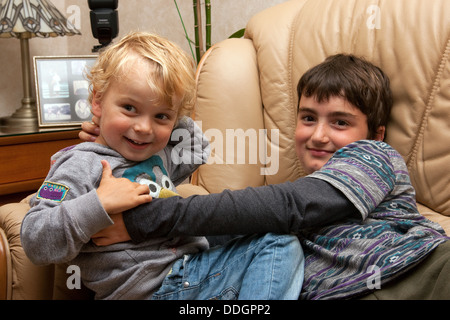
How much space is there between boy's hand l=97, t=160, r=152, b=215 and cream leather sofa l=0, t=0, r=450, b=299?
0.22 m

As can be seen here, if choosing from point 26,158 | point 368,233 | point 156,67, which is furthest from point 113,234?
point 26,158

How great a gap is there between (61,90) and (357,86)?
126cm

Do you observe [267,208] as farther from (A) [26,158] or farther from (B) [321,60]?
(A) [26,158]

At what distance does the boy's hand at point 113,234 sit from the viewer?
855 mm

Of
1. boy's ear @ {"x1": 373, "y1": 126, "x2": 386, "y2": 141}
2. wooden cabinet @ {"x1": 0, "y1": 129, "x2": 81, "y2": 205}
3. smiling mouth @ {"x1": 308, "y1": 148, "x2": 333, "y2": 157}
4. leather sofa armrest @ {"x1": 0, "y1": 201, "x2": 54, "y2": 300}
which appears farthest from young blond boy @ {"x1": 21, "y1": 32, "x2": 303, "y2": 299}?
wooden cabinet @ {"x1": 0, "y1": 129, "x2": 81, "y2": 205}

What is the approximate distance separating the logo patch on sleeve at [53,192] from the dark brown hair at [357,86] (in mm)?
588

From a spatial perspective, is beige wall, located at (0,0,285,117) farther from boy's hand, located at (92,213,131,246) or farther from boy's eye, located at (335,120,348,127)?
boy's hand, located at (92,213,131,246)

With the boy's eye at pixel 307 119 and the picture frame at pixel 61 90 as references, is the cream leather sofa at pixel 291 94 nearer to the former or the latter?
the boy's eye at pixel 307 119

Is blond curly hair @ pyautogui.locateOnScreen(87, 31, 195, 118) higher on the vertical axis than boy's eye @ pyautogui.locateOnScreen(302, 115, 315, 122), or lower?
higher

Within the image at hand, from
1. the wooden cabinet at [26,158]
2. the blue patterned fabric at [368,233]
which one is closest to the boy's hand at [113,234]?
the blue patterned fabric at [368,233]

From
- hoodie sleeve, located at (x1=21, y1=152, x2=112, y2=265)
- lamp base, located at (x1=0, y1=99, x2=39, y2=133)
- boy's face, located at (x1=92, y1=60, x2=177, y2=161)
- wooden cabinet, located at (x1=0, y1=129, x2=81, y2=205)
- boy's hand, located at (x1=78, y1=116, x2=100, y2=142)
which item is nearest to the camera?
hoodie sleeve, located at (x1=21, y1=152, x2=112, y2=265)

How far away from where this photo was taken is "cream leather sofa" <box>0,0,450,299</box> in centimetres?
104

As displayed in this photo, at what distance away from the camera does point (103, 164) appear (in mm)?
895
